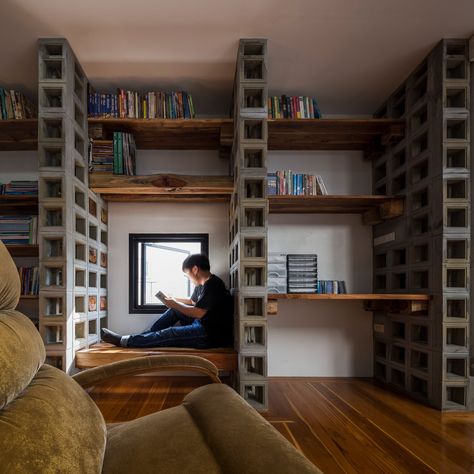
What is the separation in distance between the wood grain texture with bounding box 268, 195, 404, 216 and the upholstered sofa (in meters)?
2.04

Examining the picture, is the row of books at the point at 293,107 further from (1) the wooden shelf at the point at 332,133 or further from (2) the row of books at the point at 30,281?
(2) the row of books at the point at 30,281

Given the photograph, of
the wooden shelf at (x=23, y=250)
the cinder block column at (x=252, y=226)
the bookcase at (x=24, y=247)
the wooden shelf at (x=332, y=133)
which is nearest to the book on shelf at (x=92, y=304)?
the bookcase at (x=24, y=247)

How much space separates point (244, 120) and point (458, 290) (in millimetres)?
1851

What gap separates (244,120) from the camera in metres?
2.53

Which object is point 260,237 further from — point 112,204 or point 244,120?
point 112,204

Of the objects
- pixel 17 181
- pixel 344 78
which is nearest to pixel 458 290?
pixel 344 78

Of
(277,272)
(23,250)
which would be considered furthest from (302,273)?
(23,250)

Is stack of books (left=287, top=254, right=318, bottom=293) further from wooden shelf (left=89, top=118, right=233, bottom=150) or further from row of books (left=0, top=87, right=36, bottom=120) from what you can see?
row of books (left=0, top=87, right=36, bottom=120)

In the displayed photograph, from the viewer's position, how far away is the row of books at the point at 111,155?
113 inches

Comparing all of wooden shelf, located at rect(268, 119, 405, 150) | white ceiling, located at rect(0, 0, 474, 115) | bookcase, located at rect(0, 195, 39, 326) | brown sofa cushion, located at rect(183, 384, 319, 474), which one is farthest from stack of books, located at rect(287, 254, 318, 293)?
bookcase, located at rect(0, 195, 39, 326)

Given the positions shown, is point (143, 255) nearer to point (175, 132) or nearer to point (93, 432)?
point (175, 132)

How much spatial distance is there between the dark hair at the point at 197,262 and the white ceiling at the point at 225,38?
1389 millimetres

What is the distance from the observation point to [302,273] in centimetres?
297

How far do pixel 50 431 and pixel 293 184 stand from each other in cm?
252
